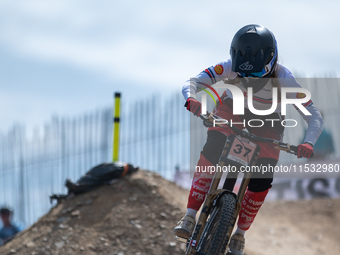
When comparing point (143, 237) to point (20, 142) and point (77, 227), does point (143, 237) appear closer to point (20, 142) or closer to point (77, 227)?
point (77, 227)

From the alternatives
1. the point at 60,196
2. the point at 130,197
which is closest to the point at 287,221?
the point at 130,197

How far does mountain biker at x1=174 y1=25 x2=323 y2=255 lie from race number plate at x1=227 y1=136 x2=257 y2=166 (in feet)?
0.63

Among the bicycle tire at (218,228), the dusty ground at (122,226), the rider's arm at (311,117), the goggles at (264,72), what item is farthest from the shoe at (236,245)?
the goggles at (264,72)

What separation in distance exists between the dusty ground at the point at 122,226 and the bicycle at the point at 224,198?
2.04 meters

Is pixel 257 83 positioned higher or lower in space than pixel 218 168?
higher

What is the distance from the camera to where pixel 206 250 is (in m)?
3.50

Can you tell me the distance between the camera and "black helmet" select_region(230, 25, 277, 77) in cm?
374

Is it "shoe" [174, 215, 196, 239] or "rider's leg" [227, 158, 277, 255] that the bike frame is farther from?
"rider's leg" [227, 158, 277, 255]

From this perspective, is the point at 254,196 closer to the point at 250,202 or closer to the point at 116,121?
the point at 250,202

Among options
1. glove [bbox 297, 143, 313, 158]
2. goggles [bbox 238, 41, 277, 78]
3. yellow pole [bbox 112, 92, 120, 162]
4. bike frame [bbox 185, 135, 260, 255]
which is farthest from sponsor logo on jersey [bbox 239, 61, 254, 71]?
yellow pole [bbox 112, 92, 120, 162]

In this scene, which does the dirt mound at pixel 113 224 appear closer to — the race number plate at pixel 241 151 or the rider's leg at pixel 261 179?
the rider's leg at pixel 261 179

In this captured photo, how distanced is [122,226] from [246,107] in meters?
2.79

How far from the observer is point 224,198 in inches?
142

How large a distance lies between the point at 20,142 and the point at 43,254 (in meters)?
6.91
